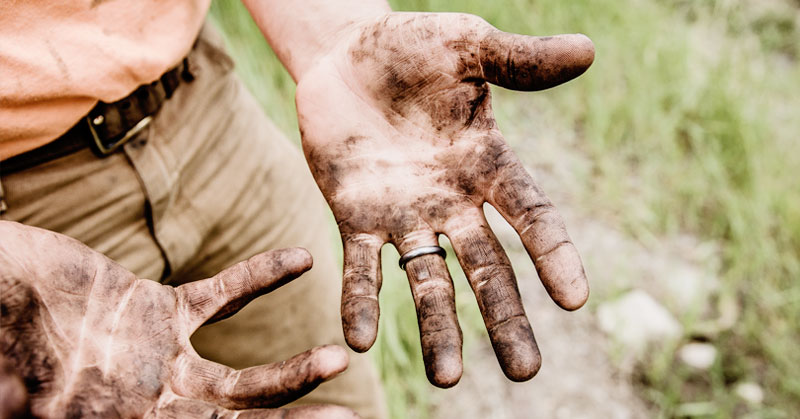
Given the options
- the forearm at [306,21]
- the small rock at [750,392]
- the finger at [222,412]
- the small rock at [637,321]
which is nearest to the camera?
the finger at [222,412]

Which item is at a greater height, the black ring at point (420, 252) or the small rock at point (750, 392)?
the black ring at point (420, 252)

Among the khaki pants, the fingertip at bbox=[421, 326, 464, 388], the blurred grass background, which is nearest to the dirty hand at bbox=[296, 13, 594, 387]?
the fingertip at bbox=[421, 326, 464, 388]

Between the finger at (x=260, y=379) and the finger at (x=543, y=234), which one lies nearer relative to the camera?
the finger at (x=260, y=379)

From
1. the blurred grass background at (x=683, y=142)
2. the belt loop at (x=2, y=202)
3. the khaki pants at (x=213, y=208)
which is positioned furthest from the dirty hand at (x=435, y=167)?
the blurred grass background at (x=683, y=142)

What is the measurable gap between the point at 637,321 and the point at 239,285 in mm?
1583

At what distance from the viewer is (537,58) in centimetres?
96

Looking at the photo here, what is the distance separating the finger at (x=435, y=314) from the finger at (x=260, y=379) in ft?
0.55

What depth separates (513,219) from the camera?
0.98 meters

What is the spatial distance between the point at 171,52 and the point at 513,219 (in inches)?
26.8

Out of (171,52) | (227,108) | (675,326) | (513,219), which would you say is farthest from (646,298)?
(171,52)

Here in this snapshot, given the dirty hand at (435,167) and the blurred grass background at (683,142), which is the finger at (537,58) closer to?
the dirty hand at (435,167)

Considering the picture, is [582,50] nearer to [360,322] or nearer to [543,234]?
[543,234]

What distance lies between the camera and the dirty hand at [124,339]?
2.53 feet

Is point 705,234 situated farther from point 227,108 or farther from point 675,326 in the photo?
point 227,108
